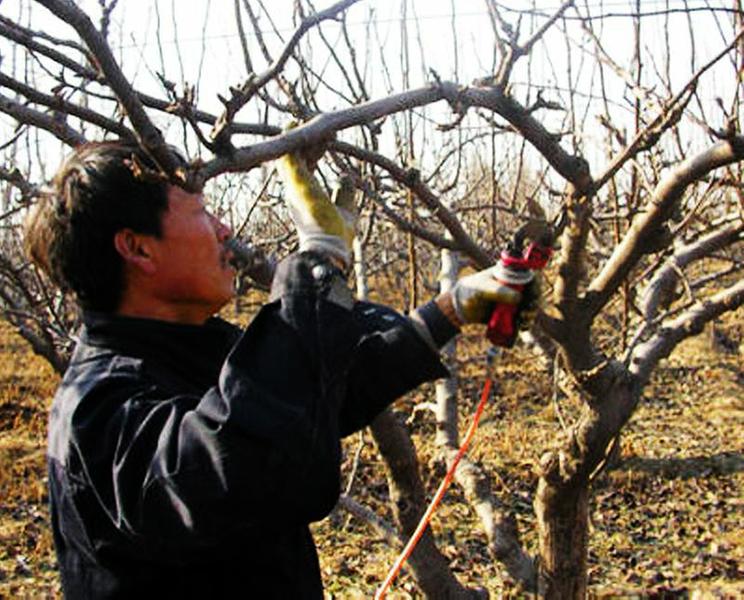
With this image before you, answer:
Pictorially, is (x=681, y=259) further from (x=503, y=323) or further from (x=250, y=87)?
(x=250, y=87)

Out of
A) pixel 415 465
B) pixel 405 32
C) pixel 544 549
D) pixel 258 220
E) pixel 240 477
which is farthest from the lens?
pixel 258 220

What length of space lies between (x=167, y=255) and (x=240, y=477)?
460mm

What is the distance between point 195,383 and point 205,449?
34 centimetres

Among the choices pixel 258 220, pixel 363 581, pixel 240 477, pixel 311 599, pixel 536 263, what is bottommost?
pixel 363 581

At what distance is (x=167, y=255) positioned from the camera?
4.63ft

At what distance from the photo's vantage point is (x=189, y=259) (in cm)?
143

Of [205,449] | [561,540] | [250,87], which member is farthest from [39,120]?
[561,540]

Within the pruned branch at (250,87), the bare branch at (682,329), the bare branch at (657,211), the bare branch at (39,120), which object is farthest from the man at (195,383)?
the bare branch at (682,329)

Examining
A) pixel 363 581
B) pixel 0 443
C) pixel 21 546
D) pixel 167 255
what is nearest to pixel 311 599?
pixel 167 255

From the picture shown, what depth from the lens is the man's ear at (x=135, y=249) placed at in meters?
1.39

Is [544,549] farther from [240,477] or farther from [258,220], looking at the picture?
[258,220]

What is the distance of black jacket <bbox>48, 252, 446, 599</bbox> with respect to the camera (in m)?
1.11

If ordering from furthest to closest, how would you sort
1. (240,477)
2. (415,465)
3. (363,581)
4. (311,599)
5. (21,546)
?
1. (21,546)
2. (363,581)
3. (415,465)
4. (311,599)
5. (240,477)

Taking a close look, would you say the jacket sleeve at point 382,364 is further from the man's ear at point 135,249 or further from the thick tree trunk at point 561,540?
the thick tree trunk at point 561,540
